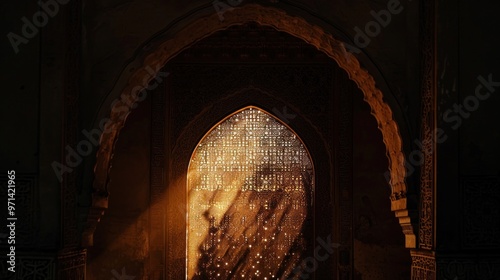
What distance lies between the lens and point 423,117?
7156mm

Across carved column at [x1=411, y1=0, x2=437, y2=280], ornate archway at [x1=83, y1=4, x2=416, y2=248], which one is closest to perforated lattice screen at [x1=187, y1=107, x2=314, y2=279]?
ornate archway at [x1=83, y1=4, x2=416, y2=248]

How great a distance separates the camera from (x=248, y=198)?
12.3 metres

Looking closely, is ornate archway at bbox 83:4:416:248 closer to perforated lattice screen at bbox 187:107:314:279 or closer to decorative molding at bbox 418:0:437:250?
decorative molding at bbox 418:0:437:250

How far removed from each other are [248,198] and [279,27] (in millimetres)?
4777

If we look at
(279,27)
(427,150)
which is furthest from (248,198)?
(427,150)

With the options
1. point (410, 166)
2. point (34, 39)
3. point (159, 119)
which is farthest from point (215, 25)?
point (159, 119)

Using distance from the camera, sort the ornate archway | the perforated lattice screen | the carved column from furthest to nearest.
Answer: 1. the perforated lattice screen
2. the ornate archway
3. the carved column

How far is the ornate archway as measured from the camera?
736 cm

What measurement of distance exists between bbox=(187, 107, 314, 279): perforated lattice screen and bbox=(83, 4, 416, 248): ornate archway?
13.8 ft

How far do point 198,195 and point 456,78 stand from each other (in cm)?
594

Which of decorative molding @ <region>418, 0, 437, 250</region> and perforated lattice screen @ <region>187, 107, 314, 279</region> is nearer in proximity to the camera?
decorative molding @ <region>418, 0, 437, 250</region>

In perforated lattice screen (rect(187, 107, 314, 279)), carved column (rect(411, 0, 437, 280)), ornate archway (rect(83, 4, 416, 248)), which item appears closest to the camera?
carved column (rect(411, 0, 437, 280))

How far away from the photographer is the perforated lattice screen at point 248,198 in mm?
11969

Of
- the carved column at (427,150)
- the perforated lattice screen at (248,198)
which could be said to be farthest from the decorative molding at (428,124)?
the perforated lattice screen at (248,198)
